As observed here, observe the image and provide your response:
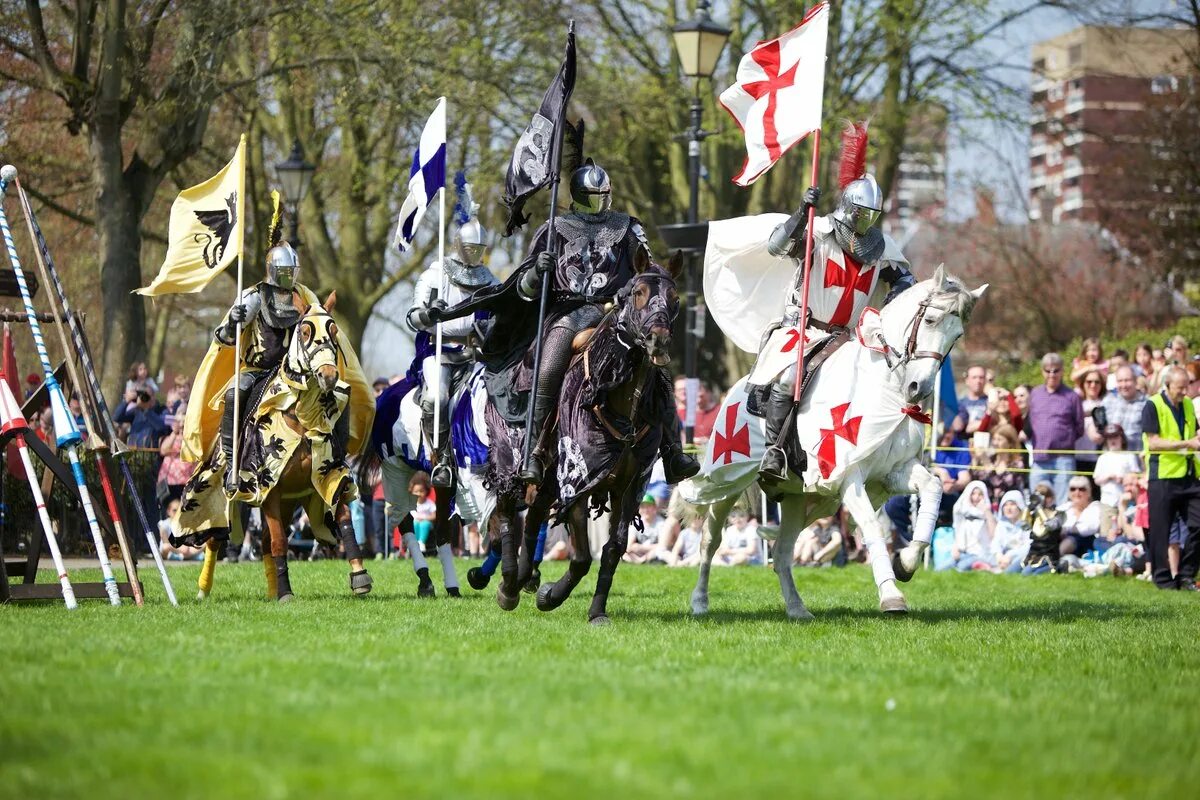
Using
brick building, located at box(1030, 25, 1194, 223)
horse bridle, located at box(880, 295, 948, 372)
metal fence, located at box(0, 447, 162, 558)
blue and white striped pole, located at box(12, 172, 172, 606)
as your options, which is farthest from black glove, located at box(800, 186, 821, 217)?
brick building, located at box(1030, 25, 1194, 223)

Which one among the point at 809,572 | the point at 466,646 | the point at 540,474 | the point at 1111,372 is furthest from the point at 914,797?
the point at 1111,372

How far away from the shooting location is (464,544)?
2308 cm

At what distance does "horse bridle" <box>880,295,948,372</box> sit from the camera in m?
11.1

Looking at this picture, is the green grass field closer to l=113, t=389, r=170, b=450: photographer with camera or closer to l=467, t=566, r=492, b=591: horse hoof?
l=467, t=566, r=492, b=591: horse hoof

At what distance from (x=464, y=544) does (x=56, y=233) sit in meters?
19.4

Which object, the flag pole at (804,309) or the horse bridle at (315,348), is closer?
the flag pole at (804,309)

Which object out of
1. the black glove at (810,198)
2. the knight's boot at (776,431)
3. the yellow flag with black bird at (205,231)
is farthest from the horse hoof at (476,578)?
the black glove at (810,198)

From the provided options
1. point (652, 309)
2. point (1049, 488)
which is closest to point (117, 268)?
point (1049, 488)

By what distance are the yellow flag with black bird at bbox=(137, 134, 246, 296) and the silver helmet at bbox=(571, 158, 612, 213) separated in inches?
110

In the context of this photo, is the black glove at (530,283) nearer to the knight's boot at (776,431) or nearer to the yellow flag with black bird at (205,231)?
the knight's boot at (776,431)

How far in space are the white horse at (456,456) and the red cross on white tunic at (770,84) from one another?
2753 millimetres

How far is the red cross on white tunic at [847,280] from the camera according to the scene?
11914 mm

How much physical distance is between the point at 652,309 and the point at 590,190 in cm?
165

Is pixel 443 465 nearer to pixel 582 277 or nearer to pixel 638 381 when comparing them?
pixel 582 277
